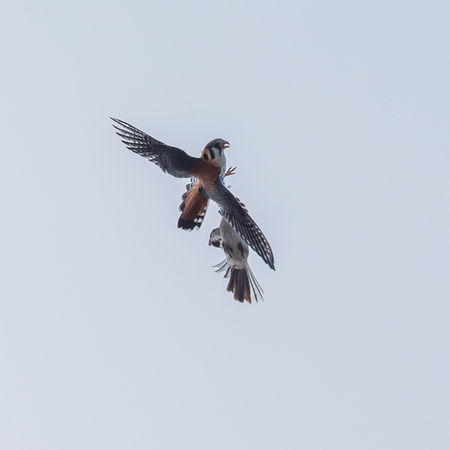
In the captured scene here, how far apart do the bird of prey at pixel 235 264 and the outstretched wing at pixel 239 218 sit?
7.85ft

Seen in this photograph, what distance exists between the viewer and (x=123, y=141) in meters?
14.0

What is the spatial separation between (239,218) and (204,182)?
2.57 ft

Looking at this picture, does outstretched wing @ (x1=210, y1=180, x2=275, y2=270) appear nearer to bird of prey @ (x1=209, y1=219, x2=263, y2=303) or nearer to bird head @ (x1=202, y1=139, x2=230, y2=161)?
bird head @ (x1=202, y1=139, x2=230, y2=161)

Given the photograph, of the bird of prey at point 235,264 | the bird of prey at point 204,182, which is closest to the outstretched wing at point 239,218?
the bird of prey at point 204,182

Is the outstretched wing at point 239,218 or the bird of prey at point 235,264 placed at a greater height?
the bird of prey at point 235,264

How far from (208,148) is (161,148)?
104 cm

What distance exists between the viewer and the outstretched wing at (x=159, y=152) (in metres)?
13.2

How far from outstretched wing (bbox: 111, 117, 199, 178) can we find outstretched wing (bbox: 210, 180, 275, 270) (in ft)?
Answer: 2.40

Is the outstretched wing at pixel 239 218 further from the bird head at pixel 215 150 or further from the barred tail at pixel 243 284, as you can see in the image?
the barred tail at pixel 243 284

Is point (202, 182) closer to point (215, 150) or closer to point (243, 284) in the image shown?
point (215, 150)

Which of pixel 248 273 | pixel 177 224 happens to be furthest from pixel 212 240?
pixel 177 224

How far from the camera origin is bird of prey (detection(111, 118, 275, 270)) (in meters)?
12.5

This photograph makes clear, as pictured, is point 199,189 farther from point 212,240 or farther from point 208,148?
point 212,240

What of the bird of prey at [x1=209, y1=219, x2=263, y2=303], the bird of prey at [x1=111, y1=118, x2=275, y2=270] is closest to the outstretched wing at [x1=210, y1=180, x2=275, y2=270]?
the bird of prey at [x1=111, y1=118, x2=275, y2=270]
